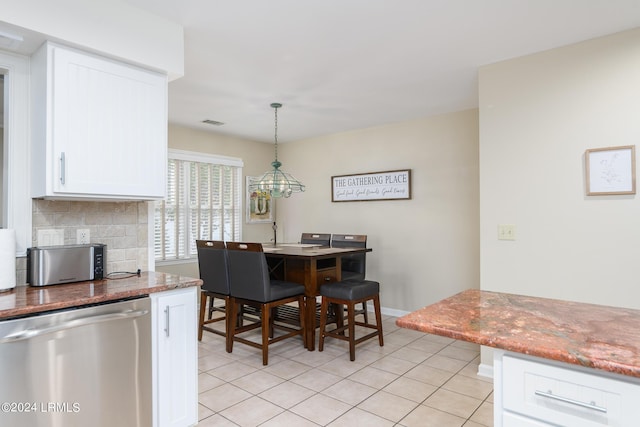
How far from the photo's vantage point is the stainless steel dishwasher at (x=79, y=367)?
1468 millimetres

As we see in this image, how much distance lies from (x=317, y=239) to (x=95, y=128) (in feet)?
10.2

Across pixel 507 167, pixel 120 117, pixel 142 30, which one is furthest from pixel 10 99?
pixel 507 167

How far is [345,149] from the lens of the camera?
5199 mm

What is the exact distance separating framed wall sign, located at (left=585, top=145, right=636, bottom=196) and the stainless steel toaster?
307cm

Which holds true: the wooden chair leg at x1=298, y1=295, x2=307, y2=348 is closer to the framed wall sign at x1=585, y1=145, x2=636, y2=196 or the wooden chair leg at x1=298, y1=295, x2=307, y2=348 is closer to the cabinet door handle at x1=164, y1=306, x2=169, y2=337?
the cabinet door handle at x1=164, y1=306, x2=169, y2=337

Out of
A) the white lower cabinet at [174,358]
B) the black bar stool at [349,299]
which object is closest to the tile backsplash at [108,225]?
the white lower cabinet at [174,358]

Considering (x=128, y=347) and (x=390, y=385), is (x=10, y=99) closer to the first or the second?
(x=128, y=347)

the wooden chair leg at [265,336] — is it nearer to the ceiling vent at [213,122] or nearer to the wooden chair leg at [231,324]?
the wooden chair leg at [231,324]

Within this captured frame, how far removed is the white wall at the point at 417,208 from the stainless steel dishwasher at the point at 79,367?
3.30 metres

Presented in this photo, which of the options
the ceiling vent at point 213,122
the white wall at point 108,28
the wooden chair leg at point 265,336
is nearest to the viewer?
the white wall at point 108,28

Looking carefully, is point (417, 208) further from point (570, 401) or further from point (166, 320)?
point (570, 401)

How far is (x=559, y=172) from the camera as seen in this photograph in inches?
103

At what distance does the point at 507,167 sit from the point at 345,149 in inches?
104

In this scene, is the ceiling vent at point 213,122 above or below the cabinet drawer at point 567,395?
above
